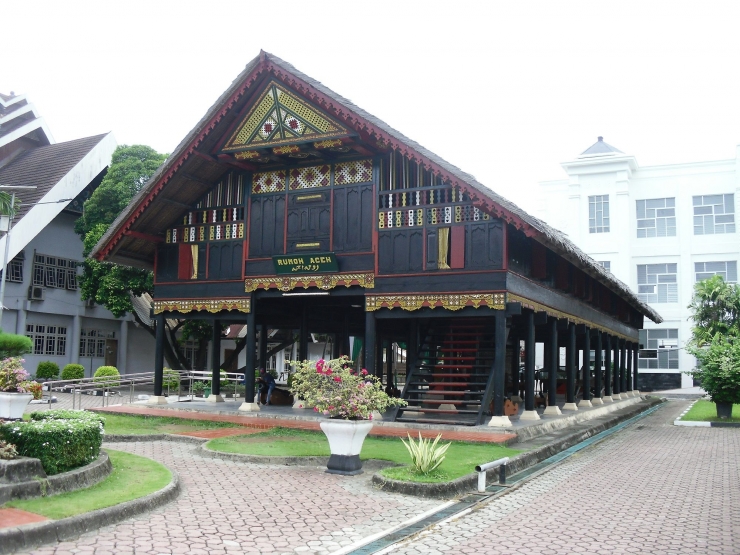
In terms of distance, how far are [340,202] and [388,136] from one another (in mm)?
2398

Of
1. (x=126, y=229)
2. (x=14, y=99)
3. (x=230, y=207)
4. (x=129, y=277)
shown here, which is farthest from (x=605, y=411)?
(x=14, y=99)

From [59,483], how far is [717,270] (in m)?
42.0

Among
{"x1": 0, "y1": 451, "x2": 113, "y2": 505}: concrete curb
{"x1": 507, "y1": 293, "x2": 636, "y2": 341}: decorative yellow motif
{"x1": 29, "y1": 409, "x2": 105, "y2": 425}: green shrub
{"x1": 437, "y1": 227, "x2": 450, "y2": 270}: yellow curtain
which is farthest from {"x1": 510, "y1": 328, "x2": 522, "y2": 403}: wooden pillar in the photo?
{"x1": 0, "y1": 451, "x2": 113, "y2": 505}: concrete curb

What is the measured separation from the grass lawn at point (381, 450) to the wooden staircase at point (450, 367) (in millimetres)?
2617

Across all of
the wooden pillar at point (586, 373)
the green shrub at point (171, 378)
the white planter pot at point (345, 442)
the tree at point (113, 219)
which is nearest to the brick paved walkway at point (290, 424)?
the white planter pot at point (345, 442)

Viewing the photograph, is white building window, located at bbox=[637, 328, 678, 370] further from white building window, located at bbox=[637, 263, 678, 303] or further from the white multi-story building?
white building window, located at bbox=[637, 263, 678, 303]

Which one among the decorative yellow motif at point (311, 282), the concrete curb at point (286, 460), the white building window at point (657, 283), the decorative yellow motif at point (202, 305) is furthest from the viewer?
the white building window at point (657, 283)

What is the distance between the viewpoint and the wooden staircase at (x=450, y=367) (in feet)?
57.3

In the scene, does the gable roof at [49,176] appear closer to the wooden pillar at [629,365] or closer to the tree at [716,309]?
the wooden pillar at [629,365]

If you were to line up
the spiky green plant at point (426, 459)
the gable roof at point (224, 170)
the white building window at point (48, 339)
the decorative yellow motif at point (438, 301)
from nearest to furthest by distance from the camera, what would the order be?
the spiky green plant at point (426, 459) < the gable roof at point (224, 170) < the decorative yellow motif at point (438, 301) < the white building window at point (48, 339)

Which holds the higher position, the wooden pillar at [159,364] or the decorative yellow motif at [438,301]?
the decorative yellow motif at [438,301]

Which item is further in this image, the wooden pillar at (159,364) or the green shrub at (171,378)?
the green shrub at (171,378)

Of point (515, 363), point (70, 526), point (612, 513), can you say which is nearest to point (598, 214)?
point (515, 363)

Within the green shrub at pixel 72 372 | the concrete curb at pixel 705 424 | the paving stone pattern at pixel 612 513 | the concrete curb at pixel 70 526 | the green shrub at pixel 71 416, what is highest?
the green shrub at pixel 71 416
